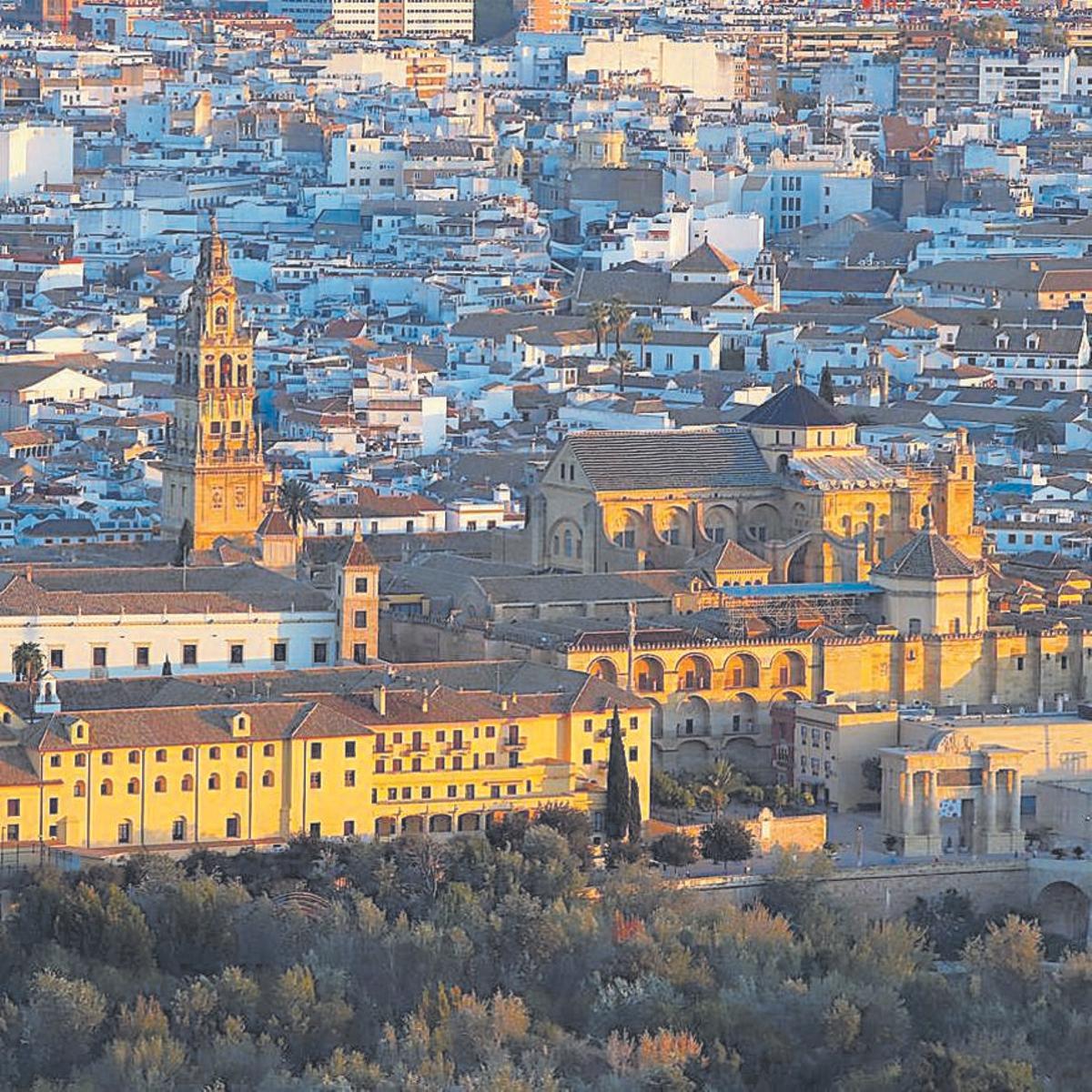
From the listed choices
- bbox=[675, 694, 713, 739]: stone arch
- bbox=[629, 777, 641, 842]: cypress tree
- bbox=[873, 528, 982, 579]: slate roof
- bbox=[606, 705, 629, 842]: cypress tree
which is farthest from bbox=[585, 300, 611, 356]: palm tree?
bbox=[606, 705, 629, 842]: cypress tree

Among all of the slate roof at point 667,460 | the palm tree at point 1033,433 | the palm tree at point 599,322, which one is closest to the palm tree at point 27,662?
the slate roof at point 667,460

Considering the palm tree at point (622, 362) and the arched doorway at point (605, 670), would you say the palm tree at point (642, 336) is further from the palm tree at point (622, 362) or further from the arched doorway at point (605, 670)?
the arched doorway at point (605, 670)

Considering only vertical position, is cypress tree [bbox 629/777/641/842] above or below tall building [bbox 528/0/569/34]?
below

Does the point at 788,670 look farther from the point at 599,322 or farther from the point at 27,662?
the point at 599,322

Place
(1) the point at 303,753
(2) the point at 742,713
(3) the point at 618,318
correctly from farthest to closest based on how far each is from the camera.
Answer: (3) the point at 618,318, (2) the point at 742,713, (1) the point at 303,753

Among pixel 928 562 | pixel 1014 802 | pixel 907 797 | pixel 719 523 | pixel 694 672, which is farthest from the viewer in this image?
pixel 719 523

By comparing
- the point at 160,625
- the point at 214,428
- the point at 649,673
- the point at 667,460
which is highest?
the point at 667,460

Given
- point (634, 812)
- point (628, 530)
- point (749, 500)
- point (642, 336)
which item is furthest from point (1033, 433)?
point (634, 812)

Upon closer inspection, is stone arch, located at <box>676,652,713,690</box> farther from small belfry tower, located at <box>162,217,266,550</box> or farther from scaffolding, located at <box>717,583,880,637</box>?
small belfry tower, located at <box>162,217,266,550</box>
